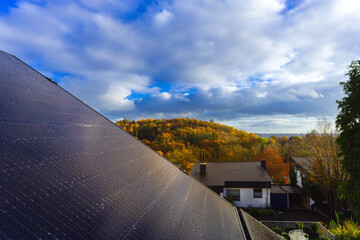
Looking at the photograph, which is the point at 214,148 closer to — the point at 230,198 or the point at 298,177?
the point at 298,177

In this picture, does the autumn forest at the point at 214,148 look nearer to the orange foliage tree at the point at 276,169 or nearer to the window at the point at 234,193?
the orange foliage tree at the point at 276,169

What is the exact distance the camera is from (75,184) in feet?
7.20

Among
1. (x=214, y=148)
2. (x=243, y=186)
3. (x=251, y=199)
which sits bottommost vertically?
(x=251, y=199)

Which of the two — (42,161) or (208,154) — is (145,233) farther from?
(208,154)

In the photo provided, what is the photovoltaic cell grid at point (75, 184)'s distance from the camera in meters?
1.63

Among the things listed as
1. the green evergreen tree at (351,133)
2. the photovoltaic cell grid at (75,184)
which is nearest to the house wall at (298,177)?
the green evergreen tree at (351,133)

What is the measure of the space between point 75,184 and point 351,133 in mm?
20890

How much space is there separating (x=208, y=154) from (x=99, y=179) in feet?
168

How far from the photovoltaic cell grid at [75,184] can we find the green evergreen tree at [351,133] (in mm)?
17161

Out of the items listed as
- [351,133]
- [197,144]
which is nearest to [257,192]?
[351,133]

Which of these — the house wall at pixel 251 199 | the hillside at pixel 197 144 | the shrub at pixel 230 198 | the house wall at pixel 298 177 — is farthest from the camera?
the hillside at pixel 197 144

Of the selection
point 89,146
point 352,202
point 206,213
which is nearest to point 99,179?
point 89,146

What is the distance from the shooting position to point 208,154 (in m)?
52.4

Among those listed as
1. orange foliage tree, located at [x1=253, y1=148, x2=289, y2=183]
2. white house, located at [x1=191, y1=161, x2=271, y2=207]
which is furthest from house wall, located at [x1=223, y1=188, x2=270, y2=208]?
orange foliage tree, located at [x1=253, y1=148, x2=289, y2=183]
